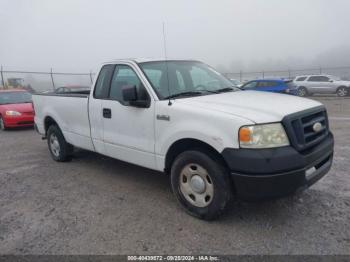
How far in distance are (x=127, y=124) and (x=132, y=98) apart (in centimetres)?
51

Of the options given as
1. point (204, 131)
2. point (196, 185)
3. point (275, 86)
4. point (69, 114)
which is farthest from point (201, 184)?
point (275, 86)

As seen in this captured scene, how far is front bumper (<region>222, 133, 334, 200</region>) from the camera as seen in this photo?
3057 mm

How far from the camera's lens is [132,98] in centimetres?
397

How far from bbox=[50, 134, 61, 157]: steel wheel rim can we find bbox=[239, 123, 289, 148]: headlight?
424 cm

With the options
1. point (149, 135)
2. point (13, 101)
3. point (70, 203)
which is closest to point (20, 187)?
point (70, 203)

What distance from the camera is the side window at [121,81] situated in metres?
4.38

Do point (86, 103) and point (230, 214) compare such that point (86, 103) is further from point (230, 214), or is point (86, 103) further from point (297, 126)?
point (297, 126)

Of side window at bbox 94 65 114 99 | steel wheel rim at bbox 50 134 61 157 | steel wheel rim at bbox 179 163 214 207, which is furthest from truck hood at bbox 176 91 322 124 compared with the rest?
steel wheel rim at bbox 50 134 61 157

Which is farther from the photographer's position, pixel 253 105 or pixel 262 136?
pixel 253 105

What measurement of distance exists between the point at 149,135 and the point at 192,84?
38.7 inches

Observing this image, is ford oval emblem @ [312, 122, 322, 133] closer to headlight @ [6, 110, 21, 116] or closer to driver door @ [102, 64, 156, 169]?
driver door @ [102, 64, 156, 169]

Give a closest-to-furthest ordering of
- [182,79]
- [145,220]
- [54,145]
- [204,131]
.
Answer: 1. [204,131]
2. [145,220]
3. [182,79]
4. [54,145]

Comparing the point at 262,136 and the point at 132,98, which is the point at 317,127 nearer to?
the point at 262,136

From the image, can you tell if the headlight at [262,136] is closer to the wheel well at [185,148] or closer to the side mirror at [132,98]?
the wheel well at [185,148]
